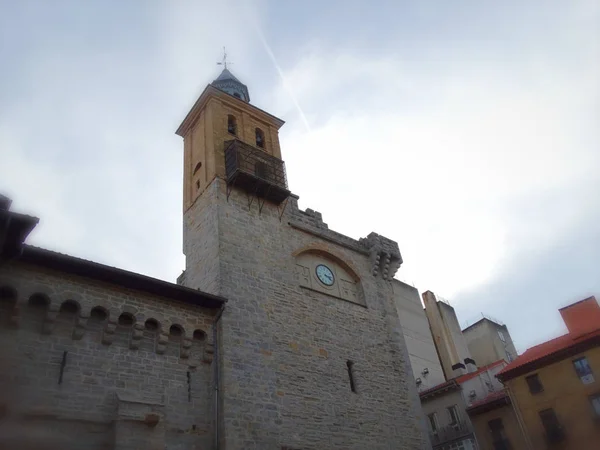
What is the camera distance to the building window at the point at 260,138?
2101 centimetres

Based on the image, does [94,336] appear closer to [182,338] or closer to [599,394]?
[182,338]

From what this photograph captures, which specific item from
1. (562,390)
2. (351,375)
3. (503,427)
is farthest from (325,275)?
(503,427)

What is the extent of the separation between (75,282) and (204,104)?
10.6 meters

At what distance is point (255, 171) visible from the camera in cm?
1875

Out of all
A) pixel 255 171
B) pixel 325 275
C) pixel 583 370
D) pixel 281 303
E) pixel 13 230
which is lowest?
pixel 583 370

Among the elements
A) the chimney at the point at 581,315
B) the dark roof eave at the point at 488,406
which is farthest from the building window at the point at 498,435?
the chimney at the point at 581,315

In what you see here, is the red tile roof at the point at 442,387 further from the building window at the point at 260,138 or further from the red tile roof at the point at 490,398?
the building window at the point at 260,138

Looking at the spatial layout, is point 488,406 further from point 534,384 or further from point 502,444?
point 534,384

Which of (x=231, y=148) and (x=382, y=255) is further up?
(x=231, y=148)

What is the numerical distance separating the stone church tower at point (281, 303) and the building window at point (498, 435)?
367 inches

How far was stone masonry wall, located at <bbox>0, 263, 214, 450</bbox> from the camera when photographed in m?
10.7

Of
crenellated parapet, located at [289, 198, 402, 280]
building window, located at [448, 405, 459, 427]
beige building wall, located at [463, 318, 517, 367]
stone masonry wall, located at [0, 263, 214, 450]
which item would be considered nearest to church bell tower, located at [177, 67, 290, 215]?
crenellated parapet, located at [289, 198, 402, 280]

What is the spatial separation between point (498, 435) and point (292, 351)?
14761 mm

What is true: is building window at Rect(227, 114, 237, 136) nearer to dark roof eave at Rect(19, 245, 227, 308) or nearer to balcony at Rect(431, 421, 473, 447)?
dark roof eave at Rect(19, 245, 227, 308)
